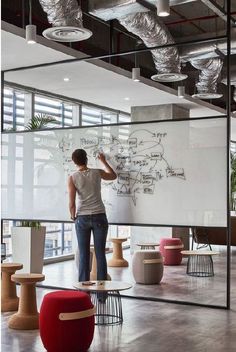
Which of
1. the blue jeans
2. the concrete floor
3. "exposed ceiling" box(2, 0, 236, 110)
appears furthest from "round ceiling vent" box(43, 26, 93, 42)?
the concrete floor

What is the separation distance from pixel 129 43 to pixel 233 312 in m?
5.13

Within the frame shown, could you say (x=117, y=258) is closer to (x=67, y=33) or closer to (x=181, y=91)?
(x=181, y=91)

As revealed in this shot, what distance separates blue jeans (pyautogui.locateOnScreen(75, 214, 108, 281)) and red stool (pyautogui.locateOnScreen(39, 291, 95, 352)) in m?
1.51

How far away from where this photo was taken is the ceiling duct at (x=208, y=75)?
738 cm

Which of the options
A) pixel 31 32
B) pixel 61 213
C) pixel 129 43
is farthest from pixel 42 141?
pixel 129 43

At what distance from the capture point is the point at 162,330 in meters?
4.21

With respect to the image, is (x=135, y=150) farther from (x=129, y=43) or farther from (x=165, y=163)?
(x=129, y=43)

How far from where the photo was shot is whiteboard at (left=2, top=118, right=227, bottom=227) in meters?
5.30

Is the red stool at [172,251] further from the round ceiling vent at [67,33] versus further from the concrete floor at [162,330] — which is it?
the round ceiling vent at [67,33]

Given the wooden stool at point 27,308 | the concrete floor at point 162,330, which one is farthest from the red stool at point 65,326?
the wooden stool at point 27,308

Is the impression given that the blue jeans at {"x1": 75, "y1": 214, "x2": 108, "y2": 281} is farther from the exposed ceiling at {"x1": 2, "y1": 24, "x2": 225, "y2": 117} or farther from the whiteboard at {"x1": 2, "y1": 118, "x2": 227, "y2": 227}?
the exposed ceiling at {"x1": 2, "y1": 24, "x2": 225, "y2": 117}

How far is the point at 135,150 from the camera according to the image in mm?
5750

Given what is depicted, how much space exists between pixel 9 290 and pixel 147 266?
1865mm

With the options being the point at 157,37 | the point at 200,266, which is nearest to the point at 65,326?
the point at 157,37
